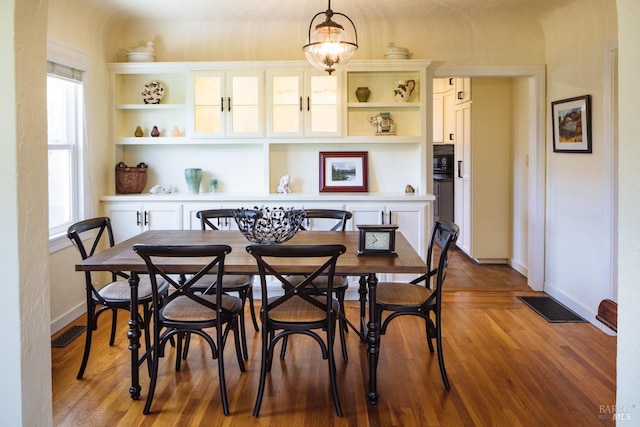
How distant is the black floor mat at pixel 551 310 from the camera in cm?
425

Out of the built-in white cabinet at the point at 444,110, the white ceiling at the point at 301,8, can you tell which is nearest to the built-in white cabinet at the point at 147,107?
the white ceiling at the point at 301,8

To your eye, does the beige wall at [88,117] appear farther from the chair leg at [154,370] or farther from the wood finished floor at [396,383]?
the chair leg at [154,370]

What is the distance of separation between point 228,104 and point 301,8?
1057 millimetres

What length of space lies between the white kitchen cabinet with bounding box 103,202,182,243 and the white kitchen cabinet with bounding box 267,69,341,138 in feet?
3.69

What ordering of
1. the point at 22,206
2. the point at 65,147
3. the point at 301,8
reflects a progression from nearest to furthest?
the point at 22,206
the point at 65,147
the point at 301,8

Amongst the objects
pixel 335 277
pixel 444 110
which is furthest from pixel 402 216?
pixel 444 110

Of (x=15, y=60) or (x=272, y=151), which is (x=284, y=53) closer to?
(x=272, y=151)

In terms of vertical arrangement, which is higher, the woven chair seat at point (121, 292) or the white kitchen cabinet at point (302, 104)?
the white kitchen cabinet at point (302, 104)

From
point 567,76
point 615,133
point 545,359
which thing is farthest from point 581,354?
point 567,76

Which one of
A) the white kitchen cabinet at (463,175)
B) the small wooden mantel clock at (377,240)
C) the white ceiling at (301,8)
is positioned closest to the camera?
the small wooden mantel clock at (377,240)

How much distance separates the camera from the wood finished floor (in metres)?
2.66

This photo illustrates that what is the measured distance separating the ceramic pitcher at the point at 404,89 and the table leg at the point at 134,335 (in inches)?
121

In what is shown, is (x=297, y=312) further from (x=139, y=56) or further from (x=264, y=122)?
(x=139, y=56)

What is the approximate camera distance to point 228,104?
16.1ft
